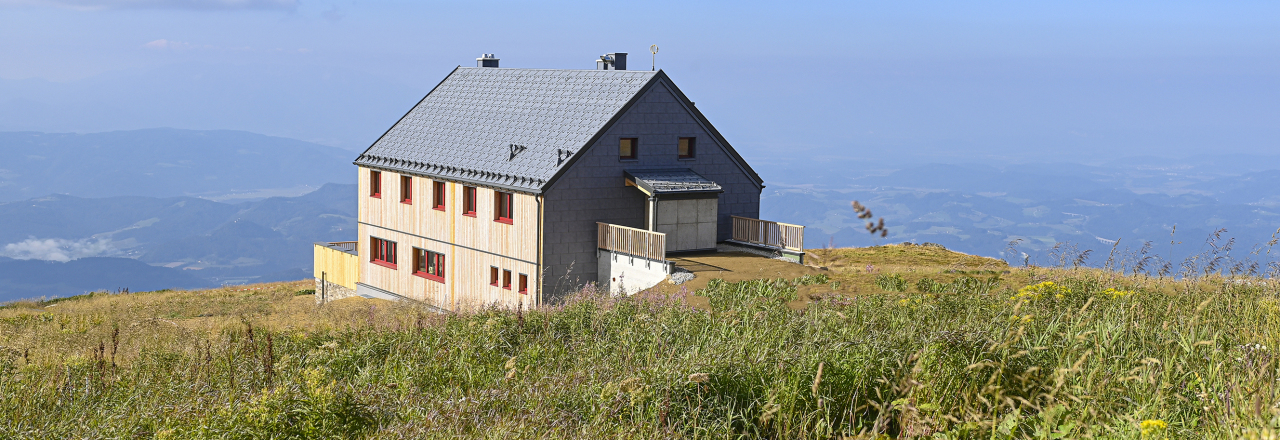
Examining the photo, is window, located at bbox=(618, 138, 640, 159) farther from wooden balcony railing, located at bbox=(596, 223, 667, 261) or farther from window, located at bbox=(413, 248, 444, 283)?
window, located at bbox=(413, 248, 444, 283)

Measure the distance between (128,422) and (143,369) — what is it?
2.91m

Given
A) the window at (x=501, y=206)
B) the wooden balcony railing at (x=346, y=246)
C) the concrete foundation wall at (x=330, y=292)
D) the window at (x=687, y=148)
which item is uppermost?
the window at (x=687, y=148)

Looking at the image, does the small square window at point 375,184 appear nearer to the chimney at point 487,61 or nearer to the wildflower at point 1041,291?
the chimney at point 487,61

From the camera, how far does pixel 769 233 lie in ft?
95.3

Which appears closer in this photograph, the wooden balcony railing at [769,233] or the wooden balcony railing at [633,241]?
the wooden balcony railing at [633,241]

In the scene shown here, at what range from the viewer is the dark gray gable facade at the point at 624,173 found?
27547mm

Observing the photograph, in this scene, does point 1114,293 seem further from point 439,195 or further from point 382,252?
point 382,252

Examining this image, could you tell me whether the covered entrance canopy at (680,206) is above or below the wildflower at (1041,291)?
below

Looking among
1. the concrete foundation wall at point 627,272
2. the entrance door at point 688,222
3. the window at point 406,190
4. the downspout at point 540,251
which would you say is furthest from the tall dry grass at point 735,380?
the window at point 406,190

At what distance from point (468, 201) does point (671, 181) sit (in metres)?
6.30

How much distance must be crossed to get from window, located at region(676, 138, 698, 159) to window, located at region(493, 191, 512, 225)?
218 inches

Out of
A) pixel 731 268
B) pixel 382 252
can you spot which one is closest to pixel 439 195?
pixel 382 252

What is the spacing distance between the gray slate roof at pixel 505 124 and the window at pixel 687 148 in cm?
247

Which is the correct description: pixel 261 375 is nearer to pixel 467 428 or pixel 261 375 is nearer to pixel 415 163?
pixel 467 428
